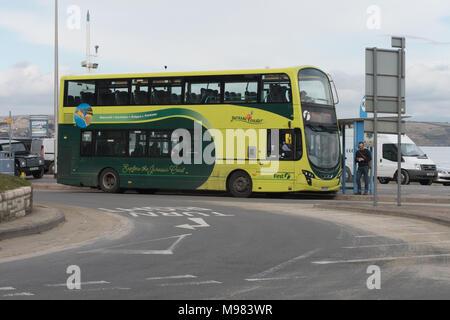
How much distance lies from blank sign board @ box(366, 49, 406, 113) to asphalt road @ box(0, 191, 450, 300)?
429 centimetres

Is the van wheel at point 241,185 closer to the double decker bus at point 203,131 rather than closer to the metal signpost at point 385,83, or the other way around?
the double decker bus at point 203,131

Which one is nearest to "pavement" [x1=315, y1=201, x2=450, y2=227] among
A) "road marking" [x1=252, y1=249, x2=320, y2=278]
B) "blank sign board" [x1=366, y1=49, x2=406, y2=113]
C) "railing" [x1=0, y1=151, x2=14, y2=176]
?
"blank sign board" [x1=366, y1=49, x2=406, y2=113]

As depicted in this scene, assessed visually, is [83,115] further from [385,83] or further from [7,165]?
[385,83]

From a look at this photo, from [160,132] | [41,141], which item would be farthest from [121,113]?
[41,141]

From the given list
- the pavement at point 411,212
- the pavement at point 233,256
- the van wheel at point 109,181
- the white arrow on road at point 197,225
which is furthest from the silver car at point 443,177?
the white arrow on road at point 197,225

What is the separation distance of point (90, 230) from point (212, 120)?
10.4 meters

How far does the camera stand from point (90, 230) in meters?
12.9

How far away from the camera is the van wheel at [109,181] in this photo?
80.9 feet

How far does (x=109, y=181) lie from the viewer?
985 inches

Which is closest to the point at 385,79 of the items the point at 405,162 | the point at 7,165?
the point at 405,162

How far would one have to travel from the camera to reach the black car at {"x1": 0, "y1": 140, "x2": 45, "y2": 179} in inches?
1321

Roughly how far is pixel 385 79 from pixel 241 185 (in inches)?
277
